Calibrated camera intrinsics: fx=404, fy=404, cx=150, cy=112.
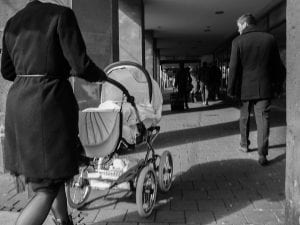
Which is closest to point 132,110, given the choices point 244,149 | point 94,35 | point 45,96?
point 45,96

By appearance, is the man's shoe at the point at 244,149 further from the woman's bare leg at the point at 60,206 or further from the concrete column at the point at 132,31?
the concrete column at the point at 132,31

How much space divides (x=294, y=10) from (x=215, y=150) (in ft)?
13.7

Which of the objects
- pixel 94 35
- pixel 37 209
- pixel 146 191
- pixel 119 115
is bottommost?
pixel 146 191

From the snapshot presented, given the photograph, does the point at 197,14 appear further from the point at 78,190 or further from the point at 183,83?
the point at 78,190

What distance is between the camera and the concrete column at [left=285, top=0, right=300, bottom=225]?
3080mm

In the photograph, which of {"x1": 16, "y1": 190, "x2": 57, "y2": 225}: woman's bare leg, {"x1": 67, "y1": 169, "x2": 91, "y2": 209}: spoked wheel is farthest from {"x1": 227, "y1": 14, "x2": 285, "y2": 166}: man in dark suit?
{"x1": 16, "y1": 190, "x2": 57, "y2": 225}: woman's bare leg

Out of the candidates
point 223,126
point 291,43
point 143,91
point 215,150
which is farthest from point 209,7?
point 291,43

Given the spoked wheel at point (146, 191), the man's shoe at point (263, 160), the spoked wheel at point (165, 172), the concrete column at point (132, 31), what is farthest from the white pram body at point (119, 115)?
the concrete column at point (132, 31)

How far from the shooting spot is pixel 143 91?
173 inches

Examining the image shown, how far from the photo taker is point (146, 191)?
3867mm

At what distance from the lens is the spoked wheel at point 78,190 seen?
152 inches

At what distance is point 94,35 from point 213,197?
138 inches

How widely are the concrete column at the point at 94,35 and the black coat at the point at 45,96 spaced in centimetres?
323

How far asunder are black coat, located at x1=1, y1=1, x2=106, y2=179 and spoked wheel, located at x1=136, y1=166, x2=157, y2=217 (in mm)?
910
